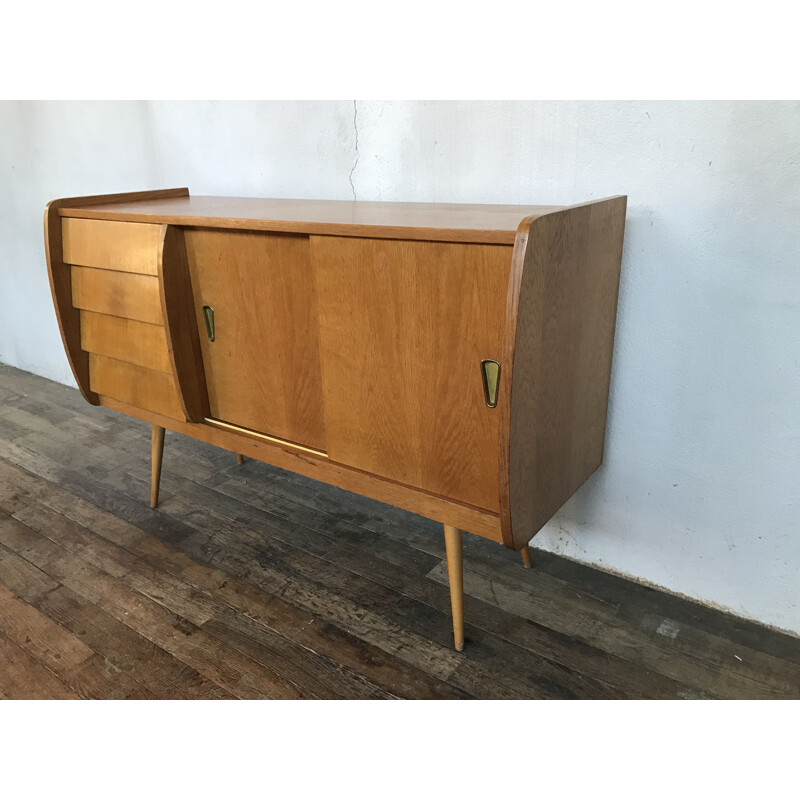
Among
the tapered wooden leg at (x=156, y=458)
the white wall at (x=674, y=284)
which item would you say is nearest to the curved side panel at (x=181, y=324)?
the tapered wooden leg at (x=156, y=458)

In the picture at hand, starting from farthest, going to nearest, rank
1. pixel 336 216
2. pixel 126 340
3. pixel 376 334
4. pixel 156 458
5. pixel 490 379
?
pixel 156 458, pixel 126 340, pixel 336 216, pixel 376 334, pixel 490 379

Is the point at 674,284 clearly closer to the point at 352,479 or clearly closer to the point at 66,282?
the point at 352,479

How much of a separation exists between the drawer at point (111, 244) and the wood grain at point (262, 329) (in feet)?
0.32

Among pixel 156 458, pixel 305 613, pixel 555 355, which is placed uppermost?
pixel 555 355

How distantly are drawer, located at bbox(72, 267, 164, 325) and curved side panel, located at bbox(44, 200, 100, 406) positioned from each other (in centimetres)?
2

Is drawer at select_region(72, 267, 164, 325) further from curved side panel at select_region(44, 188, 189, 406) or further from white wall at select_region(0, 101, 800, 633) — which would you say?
white wall at select_region(0, 101, 800, 633)

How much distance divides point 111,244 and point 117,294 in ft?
0.39

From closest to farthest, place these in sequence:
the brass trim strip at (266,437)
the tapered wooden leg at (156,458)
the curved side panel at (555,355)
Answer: the curved side panel at (555,355)
the brass trim strip at (266,437)
the tapered wooden leg at (156,458)

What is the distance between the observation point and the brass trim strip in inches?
59.9

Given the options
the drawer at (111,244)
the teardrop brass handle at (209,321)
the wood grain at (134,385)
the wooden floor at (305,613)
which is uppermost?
the drawer at (111,244)

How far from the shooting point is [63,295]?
1.79 meters

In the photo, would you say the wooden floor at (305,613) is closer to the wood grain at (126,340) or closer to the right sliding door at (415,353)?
the right sliding door at (415,353)

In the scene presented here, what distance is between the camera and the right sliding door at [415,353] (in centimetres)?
115

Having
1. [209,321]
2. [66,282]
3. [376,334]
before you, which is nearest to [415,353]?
[376,334]
